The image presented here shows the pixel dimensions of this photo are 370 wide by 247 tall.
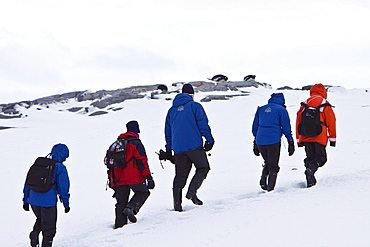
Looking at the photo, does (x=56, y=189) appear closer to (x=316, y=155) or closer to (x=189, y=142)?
(x=189, y=142)

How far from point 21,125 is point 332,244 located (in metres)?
23.1

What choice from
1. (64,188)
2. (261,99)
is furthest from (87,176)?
(261,99)

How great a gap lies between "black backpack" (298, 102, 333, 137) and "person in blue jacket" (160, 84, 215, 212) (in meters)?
1.64

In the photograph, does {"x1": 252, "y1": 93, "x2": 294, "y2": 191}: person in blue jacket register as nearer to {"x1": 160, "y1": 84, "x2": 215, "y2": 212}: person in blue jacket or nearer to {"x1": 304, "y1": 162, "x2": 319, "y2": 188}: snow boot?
{"x1": 304, "y1": 162, "x2": 319, "y2": 188}: snow boot

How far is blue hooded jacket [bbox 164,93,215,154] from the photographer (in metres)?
6.01

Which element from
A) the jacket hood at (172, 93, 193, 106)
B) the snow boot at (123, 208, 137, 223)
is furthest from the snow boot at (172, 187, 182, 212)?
the jacket hood at (172, 93, 193, 106)

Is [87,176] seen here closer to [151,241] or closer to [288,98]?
[151,241]

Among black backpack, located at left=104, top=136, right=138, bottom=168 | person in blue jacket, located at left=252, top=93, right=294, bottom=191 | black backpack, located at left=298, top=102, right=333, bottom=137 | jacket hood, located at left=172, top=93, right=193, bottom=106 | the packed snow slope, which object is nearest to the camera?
the packed snow slope

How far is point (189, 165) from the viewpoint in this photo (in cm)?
615

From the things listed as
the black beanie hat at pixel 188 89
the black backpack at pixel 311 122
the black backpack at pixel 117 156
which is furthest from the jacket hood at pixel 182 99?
the black backpack at pixel 311 122

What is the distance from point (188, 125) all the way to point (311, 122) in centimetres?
198

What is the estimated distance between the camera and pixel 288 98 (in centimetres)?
2881

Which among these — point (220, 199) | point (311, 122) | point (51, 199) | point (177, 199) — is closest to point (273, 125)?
point (311, 122)

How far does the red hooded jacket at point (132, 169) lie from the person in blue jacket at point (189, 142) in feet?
1.92
